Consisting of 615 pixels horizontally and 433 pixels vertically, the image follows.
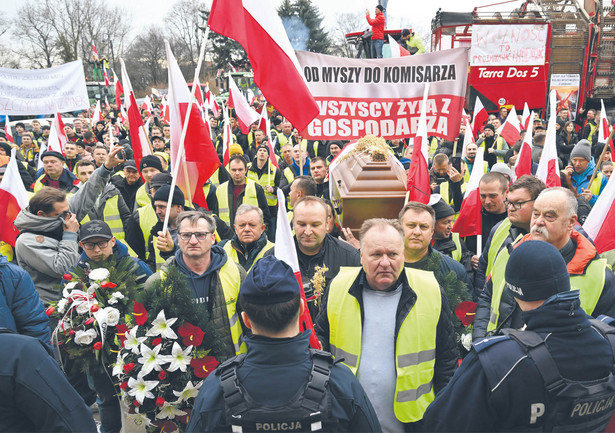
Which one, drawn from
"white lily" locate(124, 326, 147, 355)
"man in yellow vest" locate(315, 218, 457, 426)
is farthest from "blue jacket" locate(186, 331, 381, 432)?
"white lily" locate(124, 326, 147, 355)

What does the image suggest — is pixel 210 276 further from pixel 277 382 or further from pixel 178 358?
pixel 277 382

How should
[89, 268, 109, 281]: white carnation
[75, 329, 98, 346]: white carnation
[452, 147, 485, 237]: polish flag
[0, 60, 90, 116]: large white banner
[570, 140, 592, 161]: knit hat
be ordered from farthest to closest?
1. [0, 60, 90, 116]: large white banner
2. [570, 140, 592, 161]: knit hat
3. [452, 147, 485, 237]: polish flag
4. [89, 268, 109, 281]: white carnation
5. [75, 329, 98, 346]: white carnation

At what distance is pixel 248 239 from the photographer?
13.9 feet

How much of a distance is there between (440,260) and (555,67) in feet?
54.1

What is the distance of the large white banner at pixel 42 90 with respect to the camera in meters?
10.0

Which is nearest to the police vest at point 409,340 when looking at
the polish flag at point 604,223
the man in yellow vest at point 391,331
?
the man in yellow vest at point 391,331

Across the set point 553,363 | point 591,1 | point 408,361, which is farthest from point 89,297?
point 591,1

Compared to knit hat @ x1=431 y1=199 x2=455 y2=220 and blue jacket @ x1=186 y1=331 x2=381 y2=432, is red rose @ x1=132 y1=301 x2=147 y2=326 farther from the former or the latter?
knit hat @ x1=431 y1=199 x2=455 y2=220

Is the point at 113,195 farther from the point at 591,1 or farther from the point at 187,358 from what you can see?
the point at 591,1

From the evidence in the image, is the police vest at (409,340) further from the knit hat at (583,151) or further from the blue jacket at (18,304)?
the knit hat at (583,151)

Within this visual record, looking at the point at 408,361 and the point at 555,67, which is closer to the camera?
the point at 408,361

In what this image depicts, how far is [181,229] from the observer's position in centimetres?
355

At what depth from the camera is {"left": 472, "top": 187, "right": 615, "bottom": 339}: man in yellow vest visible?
2865 mm

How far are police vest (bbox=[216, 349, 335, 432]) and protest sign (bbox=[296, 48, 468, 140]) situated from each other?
143 inches
